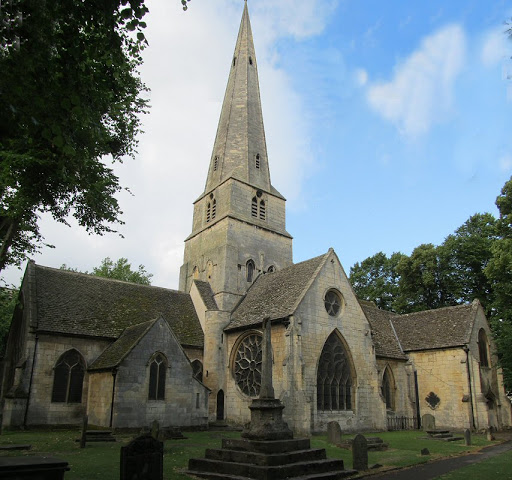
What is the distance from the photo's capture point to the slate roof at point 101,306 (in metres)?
23.1

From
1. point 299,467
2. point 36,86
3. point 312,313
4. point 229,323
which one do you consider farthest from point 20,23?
point 229,323

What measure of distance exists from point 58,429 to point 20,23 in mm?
19057

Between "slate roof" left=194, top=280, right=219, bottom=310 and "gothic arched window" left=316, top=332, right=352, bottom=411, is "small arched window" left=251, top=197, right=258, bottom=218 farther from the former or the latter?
"gothic arched window" left=316, top=332, right=352, bottom=411

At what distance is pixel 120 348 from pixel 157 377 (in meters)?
2.37

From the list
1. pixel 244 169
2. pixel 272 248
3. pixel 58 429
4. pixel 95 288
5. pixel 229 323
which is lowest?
pixel 58 429

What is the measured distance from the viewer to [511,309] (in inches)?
1086

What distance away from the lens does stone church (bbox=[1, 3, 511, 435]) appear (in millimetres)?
20938

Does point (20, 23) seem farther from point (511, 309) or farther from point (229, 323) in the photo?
point (511, 309)

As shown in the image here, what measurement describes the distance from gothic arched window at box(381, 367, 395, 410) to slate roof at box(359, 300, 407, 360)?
130 centimetres

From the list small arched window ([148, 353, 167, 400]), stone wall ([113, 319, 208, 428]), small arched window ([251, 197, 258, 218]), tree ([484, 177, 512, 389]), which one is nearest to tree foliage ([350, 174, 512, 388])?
tree ([484, 177, 512, 389])

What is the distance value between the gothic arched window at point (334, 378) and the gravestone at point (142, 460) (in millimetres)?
14836

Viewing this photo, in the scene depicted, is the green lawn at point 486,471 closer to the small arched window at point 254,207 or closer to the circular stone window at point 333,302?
the circular stone window at point 333,302

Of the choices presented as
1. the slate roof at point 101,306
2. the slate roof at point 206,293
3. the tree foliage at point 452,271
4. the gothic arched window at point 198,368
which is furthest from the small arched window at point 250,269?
the tree foliage at point 452,271

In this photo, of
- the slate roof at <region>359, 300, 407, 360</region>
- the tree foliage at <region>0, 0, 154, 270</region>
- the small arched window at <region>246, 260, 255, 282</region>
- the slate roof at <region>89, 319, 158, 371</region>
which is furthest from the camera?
the small arched window at <region>246, 260, 255, 282</region>
